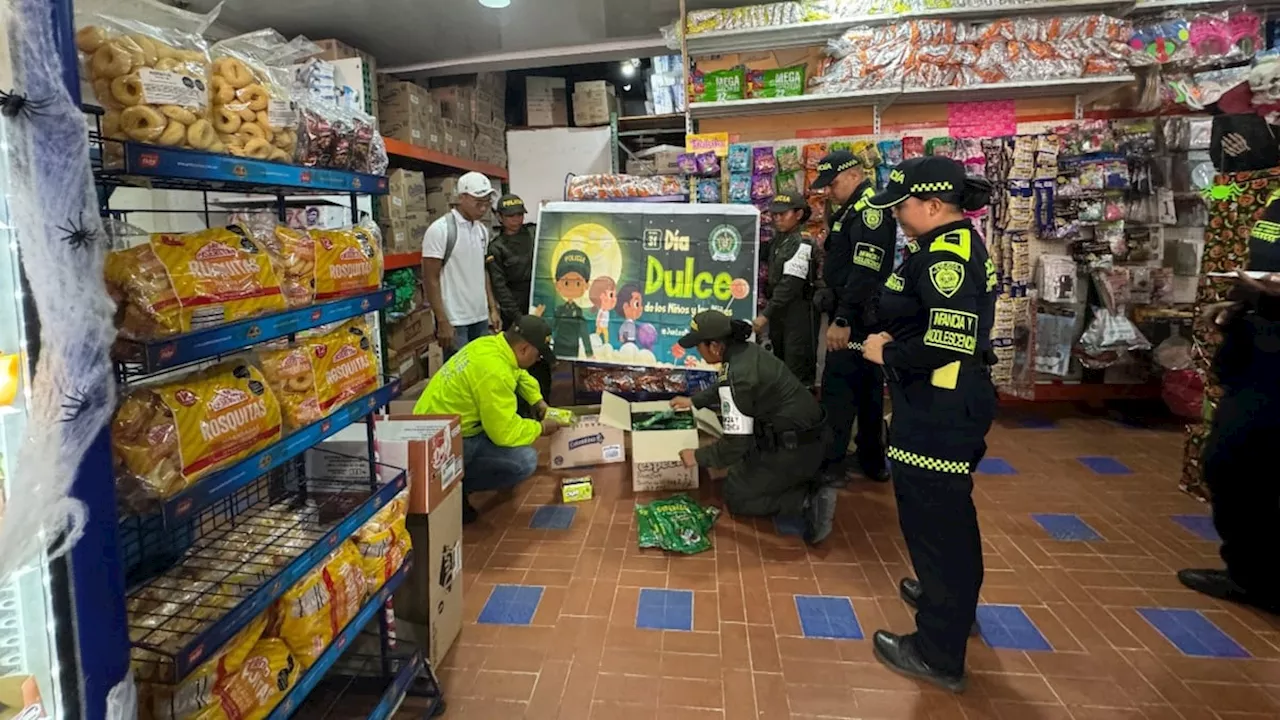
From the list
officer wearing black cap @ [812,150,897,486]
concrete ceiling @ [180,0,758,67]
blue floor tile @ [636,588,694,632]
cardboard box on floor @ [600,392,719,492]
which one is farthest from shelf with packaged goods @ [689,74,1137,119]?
blue floor tile @ [636,588,694,632]

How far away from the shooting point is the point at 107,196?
5.26ft

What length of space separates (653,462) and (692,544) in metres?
0.74

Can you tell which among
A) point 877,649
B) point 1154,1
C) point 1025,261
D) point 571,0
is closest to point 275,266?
point 877,649

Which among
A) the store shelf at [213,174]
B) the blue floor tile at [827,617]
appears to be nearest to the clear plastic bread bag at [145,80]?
the store shelf at [213,174]

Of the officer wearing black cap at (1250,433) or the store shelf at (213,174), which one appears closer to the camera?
the store shelf at (213,174)

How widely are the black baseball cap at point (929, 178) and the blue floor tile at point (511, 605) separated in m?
2.14

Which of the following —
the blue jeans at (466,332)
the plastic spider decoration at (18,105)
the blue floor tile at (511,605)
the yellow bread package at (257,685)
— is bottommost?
the blue floor tile at (511,605)

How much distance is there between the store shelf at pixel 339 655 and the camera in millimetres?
1730

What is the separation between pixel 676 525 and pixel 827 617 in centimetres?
95

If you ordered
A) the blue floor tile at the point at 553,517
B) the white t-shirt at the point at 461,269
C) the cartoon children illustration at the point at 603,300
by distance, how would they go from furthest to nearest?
the cartoon children illustration at the point at 603,300
the white t-shirt at the point at 461,269
the blue floor tile at the point at 553,517

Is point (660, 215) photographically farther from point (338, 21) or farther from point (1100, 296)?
point (1100, 296)

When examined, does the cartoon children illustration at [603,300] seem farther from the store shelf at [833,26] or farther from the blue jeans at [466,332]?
the store shelf at [833,26]

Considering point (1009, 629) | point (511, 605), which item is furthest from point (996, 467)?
point (511, 605)

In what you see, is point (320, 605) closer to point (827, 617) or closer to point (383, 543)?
point (383, 543)
